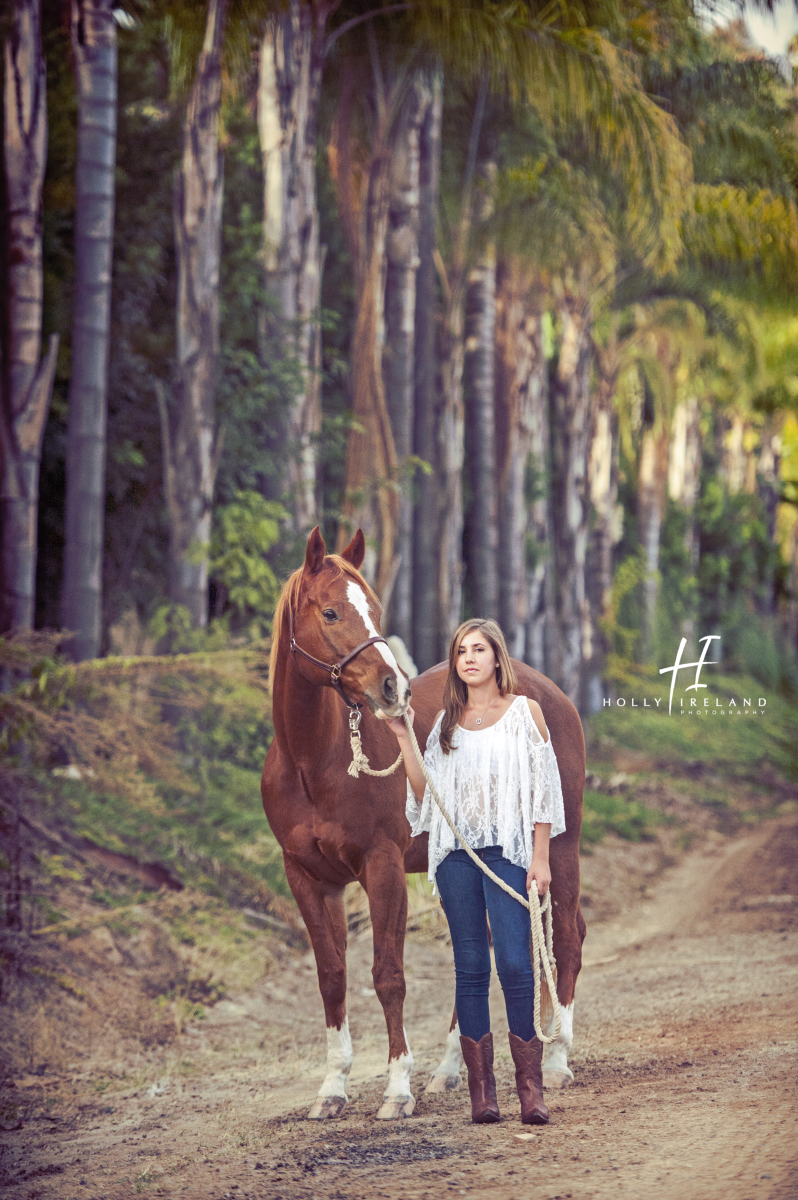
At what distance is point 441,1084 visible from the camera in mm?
5094

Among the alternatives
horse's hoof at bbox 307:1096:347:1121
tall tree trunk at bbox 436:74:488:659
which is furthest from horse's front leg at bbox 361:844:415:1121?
tall tree trunk at bbox 436:74:488:659

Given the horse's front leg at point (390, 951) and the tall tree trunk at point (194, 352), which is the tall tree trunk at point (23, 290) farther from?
the horse's front leg at point (390, 951)

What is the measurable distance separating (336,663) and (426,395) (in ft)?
34.5

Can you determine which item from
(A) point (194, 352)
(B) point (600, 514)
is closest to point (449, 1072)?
(A) point (194, 352)

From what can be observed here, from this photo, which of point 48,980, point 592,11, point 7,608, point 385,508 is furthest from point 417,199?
Answer: point 48,980

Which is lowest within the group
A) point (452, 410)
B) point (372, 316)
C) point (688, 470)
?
point (452, 410)

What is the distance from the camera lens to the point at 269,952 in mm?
7961

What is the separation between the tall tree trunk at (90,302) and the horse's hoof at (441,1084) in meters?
5.14

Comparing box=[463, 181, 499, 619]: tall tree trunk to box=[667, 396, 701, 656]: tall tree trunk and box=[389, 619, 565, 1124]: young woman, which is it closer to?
box=[389, 619, 565, 1124]: young woman

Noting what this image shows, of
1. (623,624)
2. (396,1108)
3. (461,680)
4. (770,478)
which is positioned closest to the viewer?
(461,680)

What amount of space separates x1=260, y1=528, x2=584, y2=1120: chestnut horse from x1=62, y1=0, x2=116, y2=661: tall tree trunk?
15.8ft

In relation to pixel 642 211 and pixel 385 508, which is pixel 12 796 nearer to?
pixel 385 508

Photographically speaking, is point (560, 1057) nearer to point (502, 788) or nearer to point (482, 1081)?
point (482, 1081)

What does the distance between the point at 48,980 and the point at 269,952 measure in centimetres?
178
